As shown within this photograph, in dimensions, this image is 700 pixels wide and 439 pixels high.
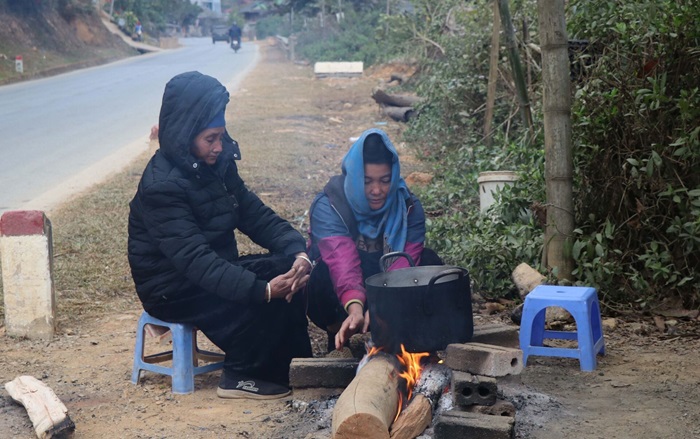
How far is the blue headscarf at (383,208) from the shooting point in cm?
396

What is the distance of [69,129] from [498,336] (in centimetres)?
1308

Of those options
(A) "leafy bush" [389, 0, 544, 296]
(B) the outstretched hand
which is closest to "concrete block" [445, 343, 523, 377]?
(B) the outstretched hand

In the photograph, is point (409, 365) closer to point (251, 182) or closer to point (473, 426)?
point (473, 426)

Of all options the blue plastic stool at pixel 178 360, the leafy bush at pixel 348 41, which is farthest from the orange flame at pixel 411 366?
the leafy bush at pixel 348 41

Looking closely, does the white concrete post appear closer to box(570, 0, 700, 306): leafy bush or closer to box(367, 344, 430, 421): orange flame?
box(367, 344, 430, 421): orange flame

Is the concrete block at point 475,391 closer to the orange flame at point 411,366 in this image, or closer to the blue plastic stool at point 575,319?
the orange flame at point 411,366

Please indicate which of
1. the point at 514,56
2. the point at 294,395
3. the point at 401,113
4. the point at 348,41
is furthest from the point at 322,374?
the point at 348,41

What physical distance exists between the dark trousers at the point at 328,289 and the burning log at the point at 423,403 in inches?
31.9

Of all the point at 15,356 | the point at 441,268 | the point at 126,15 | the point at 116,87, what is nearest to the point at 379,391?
the point at 441,268

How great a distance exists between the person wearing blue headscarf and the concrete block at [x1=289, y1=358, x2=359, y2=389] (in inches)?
4.3

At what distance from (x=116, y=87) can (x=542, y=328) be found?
22315 mm

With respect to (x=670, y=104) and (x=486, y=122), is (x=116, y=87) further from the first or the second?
(x=670, y=104)

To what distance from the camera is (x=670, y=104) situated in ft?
16.0

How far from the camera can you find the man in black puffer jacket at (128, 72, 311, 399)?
12.5 feet
